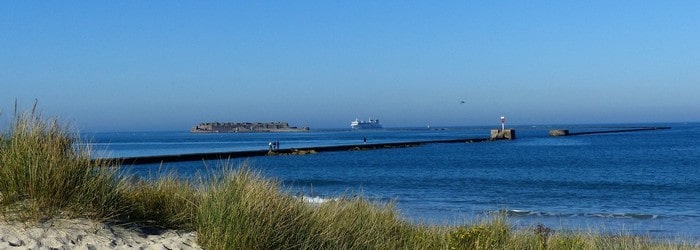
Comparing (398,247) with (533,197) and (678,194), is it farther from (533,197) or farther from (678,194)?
(678,194)

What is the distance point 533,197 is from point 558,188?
382cm

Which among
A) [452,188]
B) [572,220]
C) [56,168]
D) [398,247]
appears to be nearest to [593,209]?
[572,220]

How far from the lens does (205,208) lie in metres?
7.78

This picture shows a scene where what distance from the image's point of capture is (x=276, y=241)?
7586mm

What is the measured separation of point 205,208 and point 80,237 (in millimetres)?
1140

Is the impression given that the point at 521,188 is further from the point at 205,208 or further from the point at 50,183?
the point at 50,183

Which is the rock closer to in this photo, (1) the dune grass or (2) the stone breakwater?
(2) the stone breakwater

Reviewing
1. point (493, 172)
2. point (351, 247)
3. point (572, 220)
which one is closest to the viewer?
point (351, 247)

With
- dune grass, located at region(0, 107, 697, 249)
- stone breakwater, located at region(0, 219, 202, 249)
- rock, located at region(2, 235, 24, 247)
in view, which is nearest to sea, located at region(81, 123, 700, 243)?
dune grass, located at region(0, 107, 697, 249)

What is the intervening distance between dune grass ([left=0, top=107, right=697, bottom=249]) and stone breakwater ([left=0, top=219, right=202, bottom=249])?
0.12 m

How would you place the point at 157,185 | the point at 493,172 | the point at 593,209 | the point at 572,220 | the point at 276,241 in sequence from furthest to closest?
the point at 493,172 < the point at 593,209 < the point at 572,220 < the point at 157,185 < the point at 276,241

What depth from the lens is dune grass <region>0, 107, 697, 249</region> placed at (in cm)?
757

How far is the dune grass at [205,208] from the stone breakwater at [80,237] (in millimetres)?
121

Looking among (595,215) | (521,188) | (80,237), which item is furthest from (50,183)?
(521,188)
